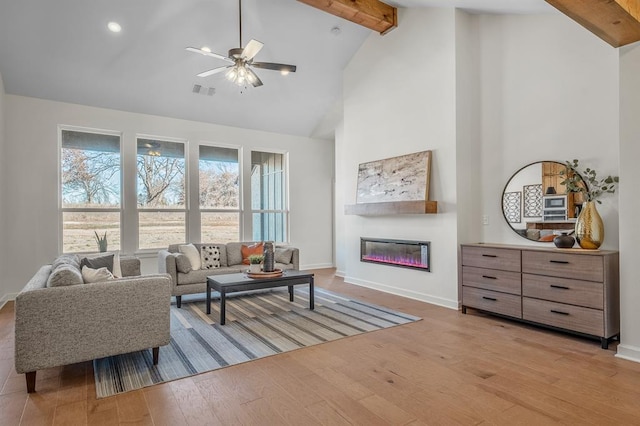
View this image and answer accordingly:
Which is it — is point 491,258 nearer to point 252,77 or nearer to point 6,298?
point 252,77

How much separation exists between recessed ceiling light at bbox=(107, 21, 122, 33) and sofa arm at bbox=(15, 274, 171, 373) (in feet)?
12.1

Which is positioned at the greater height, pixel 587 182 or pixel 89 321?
pixel 587 182

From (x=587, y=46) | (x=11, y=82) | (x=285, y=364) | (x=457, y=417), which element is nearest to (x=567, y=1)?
(x=587, y=46)

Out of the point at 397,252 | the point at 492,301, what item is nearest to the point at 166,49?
the point at 397,252

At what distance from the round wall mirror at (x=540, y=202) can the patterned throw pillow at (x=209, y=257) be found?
4.05 metres

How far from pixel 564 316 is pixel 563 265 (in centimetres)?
49

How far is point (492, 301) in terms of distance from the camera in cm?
409

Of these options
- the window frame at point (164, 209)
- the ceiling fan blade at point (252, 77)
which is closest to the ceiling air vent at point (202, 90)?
the window frame at point (164, 209)

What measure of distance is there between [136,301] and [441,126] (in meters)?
4.09

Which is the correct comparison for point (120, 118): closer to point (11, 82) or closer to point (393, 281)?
point (11, 82)

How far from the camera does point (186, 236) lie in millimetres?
6723

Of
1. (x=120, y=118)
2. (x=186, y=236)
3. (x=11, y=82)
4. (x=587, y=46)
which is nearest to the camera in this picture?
(x=587, y=46)

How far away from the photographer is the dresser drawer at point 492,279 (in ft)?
12.7

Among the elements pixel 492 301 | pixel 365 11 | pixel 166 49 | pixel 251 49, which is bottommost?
pixel 492 301
